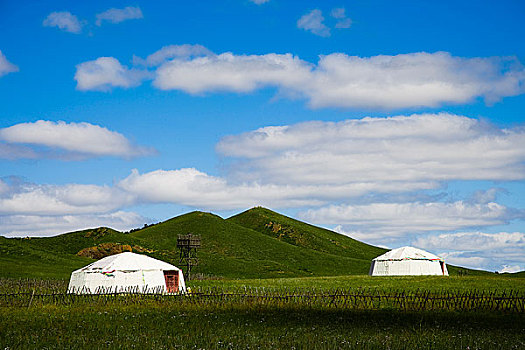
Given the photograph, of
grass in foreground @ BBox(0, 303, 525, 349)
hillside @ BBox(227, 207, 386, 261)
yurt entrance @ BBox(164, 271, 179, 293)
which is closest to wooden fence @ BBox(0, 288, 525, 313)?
grass in foreground @ BBox(0, 303, 525, 349)

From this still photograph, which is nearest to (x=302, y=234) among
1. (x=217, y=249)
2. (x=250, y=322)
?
(x=217, y=249)

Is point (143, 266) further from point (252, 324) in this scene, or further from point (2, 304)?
point (252, 324)

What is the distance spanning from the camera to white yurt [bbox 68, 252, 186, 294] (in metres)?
43.5

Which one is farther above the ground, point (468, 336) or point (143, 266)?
point (143, 266)

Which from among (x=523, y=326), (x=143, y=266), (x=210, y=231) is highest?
(x=210, y=231)

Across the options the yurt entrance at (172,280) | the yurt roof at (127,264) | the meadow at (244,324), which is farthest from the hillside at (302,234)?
the meadow at (244,324)

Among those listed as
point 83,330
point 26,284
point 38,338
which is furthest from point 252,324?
point 26,284

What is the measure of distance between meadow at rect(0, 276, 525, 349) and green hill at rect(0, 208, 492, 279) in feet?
122

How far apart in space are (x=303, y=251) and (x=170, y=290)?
77.8 meters

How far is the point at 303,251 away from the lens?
121250 millimetres

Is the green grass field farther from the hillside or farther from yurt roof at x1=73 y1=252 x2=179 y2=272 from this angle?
the hillside

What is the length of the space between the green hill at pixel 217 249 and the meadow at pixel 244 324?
3712cm

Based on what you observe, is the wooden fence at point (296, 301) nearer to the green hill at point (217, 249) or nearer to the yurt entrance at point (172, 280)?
the yurt entrance at point (172, 280)

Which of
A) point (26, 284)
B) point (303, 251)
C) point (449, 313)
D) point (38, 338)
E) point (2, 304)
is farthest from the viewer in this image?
point (303, 251)
